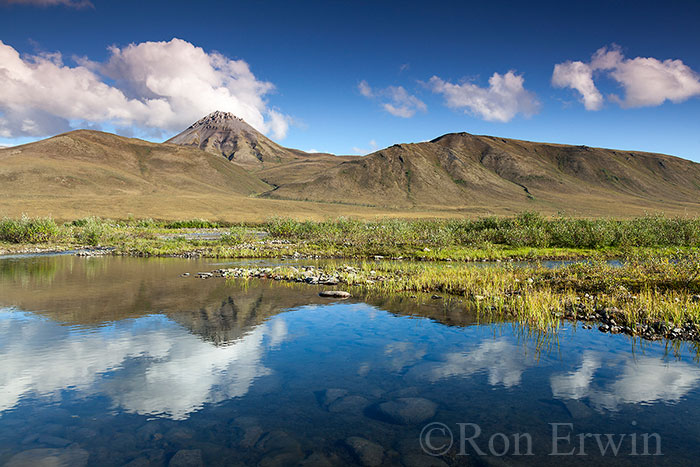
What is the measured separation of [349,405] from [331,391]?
30.1 inches

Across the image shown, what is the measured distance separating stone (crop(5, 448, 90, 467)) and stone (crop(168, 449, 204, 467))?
1.32 m

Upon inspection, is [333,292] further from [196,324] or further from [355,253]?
[355,253]

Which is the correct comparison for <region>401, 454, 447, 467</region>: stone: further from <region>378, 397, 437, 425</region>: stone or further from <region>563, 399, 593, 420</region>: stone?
<region>563, 399, 593, 420</region>: stone

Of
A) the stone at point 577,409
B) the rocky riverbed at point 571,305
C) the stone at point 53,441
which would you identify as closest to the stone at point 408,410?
the stone at point 577,409

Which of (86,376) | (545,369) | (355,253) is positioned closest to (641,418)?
(545,369)

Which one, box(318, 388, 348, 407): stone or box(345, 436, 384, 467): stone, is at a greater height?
box(318, 388, 348, 407): stone

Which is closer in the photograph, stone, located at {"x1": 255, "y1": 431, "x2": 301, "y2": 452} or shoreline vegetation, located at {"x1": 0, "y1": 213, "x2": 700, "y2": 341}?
stone, located at {"x1": 255, "y1": 431, "x2": 301, "y2": 452}

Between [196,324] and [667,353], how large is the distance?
537 inches

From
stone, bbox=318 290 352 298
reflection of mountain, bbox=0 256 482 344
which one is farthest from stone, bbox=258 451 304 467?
stone, bbox=318 290 352 298

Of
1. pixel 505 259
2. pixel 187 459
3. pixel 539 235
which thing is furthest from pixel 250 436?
pixel 539 235

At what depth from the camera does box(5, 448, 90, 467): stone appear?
677 centimetres

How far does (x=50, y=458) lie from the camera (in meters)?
6.93

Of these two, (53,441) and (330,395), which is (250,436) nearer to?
(330,395)

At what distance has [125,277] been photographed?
84.0ft
